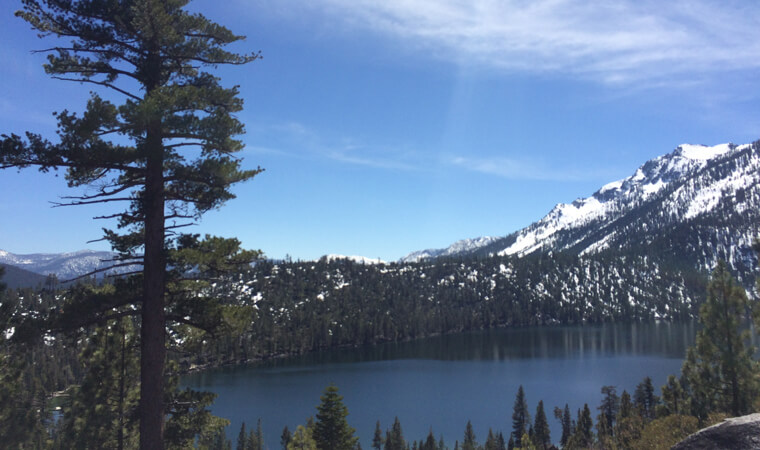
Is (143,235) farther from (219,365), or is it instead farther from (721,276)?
(219,365)

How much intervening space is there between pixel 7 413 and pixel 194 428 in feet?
62.6

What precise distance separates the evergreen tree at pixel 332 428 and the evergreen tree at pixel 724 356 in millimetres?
19595

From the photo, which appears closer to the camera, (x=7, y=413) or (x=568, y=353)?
(x=7, y=413)

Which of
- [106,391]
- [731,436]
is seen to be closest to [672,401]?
[731,436]

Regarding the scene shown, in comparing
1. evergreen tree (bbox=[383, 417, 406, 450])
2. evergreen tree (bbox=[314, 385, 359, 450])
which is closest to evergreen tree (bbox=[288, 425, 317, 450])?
evergreen tree (bbox=[314, 385, 359, 450])

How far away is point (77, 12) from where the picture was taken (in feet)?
44.6

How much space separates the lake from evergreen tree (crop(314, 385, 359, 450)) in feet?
218

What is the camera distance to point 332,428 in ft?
99.2

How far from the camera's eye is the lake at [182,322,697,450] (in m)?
104

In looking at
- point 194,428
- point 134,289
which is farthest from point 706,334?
point 134,289

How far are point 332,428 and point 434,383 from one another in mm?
113876

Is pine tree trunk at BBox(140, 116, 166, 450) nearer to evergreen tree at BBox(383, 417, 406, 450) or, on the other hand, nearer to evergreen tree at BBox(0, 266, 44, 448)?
evergreen tree at BBox(0, 266, 44, 448)

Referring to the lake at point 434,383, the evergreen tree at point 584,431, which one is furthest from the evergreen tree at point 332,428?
the lake at point 434,383

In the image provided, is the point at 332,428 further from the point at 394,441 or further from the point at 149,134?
the point at 394,441
